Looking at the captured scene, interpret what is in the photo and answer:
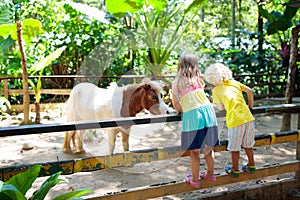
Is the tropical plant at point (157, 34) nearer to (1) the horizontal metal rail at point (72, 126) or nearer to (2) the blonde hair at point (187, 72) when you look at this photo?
(2) the blonde hair at point (187, 72)

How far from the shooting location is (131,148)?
208 inches

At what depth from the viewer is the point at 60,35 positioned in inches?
394

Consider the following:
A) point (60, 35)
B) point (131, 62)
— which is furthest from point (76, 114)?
point (60, 35)

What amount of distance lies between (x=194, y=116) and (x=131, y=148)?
2.93 meters

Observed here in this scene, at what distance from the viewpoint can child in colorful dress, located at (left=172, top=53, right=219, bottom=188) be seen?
248cm

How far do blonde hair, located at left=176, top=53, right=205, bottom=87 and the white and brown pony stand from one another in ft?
2.64

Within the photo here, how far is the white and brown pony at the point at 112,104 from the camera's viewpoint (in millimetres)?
3539

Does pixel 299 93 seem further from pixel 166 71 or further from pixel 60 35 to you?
pixel 60 35

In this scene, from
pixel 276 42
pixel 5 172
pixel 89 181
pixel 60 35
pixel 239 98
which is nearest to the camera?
pixel 5 172

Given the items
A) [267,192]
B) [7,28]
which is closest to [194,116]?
[267,192]

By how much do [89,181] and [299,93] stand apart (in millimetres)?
7979

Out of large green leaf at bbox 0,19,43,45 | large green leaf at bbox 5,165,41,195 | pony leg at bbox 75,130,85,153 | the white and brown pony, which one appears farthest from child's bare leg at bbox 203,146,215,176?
large green leaf at bbox 0,19,43,45

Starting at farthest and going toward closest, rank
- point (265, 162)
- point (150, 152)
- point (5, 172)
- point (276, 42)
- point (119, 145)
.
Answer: point (276, 42) → point (119, 145) → point (265, 162) → point (150, 152) → point (5, 172)

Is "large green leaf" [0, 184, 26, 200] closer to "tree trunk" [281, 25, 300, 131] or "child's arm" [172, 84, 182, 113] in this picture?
"child's arm" [172, 84, 182, 113]
